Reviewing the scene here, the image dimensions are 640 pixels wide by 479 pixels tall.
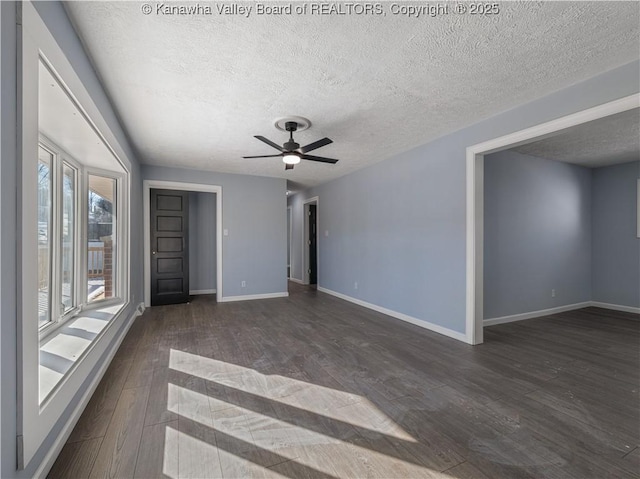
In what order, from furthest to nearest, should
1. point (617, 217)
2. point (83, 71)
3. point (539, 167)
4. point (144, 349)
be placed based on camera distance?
1. point (617, 217)
2. point (539, 167)
3. point (144, 349)
4. point (83, 71)

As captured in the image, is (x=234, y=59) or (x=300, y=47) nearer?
(x=300, y=47)

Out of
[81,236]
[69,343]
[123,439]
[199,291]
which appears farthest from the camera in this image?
[199,291]

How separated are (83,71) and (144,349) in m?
2.55

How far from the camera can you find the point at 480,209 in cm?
319

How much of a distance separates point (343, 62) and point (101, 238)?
3469 mm

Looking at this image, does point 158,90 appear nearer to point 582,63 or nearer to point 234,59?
point 234,59

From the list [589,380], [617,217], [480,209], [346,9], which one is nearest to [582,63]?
[480,209]

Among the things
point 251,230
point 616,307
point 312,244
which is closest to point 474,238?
point 616,307

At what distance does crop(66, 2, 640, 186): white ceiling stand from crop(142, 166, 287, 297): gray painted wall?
7.25 ft

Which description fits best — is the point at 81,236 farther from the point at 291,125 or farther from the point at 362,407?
the point at 362,407

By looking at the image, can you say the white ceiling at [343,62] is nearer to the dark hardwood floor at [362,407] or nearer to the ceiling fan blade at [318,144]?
the ceiling fan blade at [318,144]

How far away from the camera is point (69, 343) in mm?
2270

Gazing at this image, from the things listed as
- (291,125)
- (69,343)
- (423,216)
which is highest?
(291,125)

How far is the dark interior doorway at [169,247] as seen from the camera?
201 inches
